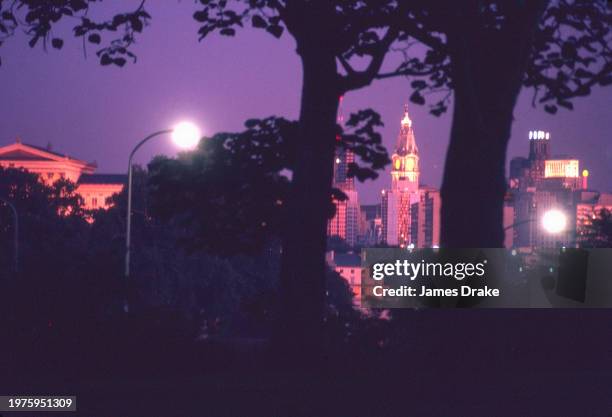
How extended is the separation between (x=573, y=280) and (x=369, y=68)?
5436mm

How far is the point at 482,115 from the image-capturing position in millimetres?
14094

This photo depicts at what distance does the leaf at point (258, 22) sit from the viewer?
1953 cm

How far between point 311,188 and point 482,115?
4783 millimetres

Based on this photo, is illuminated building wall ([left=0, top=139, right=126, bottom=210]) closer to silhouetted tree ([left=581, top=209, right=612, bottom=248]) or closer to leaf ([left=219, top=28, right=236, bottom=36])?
silhouetted tree ([left=581, top=209, right=612, bottom=248])

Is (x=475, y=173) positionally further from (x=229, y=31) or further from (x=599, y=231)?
(x=599, y=231)

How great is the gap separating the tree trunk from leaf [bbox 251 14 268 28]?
603cm

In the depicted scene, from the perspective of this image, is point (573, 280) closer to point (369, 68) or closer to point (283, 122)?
point (369, 68)

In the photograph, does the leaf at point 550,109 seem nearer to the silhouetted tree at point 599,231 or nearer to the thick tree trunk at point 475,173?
the thick tree trunk at point 475,173

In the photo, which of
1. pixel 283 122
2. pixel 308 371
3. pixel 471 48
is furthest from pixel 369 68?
pixel 308 371

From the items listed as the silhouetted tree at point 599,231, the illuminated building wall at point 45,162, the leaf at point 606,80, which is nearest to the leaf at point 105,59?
the leaf at point 606,80

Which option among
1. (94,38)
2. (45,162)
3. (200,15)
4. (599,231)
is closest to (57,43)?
(94,38)

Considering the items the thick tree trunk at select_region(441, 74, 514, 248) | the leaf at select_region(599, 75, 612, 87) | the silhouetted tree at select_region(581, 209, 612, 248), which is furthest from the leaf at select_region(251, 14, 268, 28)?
the silhouetted tree at select_region(581, 209, 612, 248)

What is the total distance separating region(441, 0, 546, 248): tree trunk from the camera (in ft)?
46.0

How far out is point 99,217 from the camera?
92.4 m
